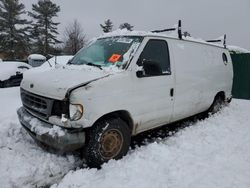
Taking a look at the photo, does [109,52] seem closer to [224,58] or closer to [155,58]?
[155,58]

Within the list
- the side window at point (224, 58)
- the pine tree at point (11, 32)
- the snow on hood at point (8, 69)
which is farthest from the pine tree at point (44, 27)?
the side window at point (224, 58)

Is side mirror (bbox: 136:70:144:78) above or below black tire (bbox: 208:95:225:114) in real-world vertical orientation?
above

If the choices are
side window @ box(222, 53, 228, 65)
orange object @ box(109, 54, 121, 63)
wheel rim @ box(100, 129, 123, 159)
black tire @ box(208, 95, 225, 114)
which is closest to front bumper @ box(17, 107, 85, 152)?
wheel rim @ box(100, 129, 123, 159)

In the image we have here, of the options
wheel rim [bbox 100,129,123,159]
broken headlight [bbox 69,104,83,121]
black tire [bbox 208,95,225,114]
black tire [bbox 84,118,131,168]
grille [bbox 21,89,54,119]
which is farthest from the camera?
black tire [bbox 208,95,225,114]

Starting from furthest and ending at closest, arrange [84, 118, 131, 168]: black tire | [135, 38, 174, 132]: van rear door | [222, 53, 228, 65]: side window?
[222, 53, 228, 65]: side window
[135, 38, 174, 132]: van rear door
[84, 118, 131, 168]: black tire

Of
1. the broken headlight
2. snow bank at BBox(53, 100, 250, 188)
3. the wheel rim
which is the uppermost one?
the broken headlight

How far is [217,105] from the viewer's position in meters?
6.92

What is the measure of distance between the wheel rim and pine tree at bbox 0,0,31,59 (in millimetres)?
36577

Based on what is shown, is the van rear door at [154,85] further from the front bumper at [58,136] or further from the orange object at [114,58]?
the front bumper at [58,136]

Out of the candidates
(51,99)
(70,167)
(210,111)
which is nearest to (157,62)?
(51,99)

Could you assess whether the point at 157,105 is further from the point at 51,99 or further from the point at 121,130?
the point at 51,99

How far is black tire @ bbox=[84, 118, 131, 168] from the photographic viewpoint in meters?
3.60

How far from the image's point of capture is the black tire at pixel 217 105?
677cm

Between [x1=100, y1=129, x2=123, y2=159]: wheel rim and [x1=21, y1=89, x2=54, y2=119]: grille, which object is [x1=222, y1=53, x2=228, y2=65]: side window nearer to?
[x1=100, y1=129, x2=123, y2=159]: wheel rim
